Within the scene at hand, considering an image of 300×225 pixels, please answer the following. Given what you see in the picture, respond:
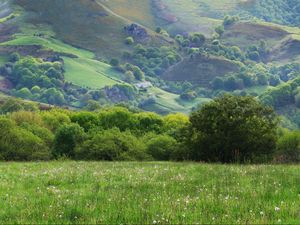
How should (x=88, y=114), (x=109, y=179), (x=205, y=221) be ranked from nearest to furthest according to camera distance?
(x=205, y=221) → (x=109, y=179) → (x=88, y=114)

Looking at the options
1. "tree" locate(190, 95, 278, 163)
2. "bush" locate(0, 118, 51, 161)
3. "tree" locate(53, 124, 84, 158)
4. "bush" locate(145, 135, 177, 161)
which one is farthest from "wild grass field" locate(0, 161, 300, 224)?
"tree" locate(53, 124, 84, 158)

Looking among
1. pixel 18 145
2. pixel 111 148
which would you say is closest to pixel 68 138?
pixel 18 145

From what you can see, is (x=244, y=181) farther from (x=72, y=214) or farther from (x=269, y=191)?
(x=72, y=214)

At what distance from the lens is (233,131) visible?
120 feet

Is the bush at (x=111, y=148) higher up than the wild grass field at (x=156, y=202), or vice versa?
the wild grass field at (x=156, y=202)

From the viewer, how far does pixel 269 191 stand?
11352mm

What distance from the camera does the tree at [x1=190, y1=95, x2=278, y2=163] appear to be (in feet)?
120

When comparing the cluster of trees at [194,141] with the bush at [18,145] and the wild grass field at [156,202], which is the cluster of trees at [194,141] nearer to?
the bush at [18,145]

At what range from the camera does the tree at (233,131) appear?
120 feet

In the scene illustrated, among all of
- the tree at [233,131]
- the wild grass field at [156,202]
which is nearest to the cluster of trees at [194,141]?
the tree at [233,131]

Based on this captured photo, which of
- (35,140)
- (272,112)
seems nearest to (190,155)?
(272,112)

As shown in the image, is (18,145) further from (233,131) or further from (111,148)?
(233,131)

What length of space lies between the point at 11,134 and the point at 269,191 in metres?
42.2

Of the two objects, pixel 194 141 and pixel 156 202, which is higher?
pixel 156 202
